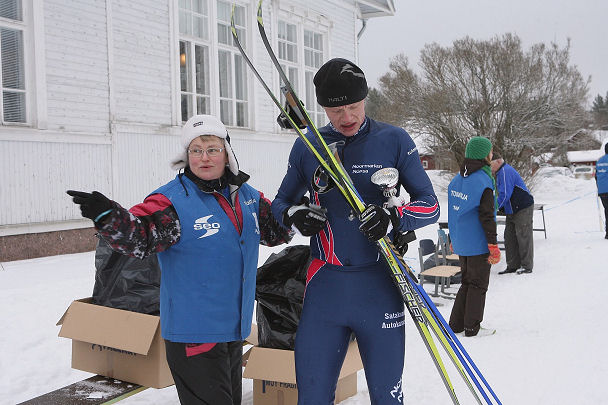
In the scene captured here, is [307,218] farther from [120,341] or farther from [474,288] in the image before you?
[474,288]

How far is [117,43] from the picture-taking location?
31.3ft

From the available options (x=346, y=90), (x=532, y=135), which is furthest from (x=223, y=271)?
(x=532, y=135)

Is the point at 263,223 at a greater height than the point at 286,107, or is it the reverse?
the point at 286,107

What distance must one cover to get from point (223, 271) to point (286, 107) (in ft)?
2.60

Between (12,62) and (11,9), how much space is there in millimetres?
770

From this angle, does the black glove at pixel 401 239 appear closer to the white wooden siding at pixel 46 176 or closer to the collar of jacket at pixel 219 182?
the collar of jacket at pixel 219 182

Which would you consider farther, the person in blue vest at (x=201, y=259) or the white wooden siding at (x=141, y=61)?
the white wooden siding at (x=141, y=61)

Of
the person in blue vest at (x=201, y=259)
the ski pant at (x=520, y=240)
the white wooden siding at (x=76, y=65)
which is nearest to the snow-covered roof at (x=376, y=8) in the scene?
the white wooden siding at (x=76, y=65)

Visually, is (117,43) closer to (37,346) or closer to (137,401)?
(37,346)

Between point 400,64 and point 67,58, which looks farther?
point 400,64

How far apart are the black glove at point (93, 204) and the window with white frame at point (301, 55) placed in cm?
1123

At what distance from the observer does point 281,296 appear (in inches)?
128

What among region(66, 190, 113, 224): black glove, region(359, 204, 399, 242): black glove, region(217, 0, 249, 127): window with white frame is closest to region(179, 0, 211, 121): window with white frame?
region(217, 0, 249, 127): window with white frame

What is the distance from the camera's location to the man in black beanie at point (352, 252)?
2.34 meters
